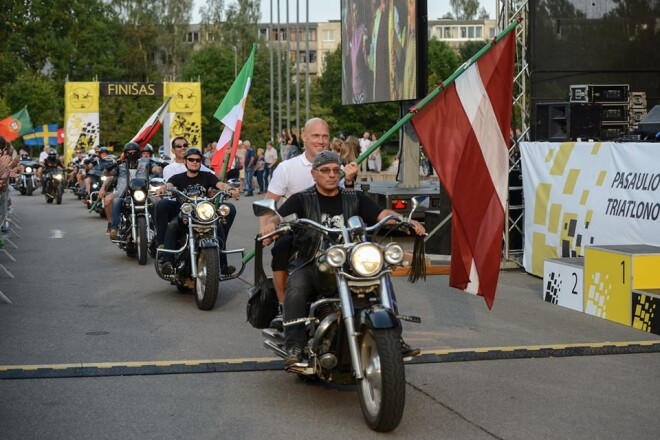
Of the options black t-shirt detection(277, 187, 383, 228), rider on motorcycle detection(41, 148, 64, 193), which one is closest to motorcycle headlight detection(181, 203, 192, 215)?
black t-shirt detection(277, 187, 383, 228)

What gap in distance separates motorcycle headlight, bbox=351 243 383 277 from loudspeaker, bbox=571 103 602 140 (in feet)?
28.7

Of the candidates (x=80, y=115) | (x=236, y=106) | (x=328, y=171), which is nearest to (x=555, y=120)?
(x=236, y=106)

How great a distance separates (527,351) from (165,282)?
6.18m

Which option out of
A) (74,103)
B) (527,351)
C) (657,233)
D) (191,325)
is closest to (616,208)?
(657,233)

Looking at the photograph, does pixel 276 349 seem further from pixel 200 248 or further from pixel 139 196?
pixel 139 196

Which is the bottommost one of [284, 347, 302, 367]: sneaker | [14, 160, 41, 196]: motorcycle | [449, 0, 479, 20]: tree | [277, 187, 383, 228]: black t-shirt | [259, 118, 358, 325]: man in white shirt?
[14, 160, 41, 196]: motorcycle

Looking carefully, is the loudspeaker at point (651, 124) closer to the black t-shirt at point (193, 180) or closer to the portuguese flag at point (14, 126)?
the black t-shirt at point (193, 180)

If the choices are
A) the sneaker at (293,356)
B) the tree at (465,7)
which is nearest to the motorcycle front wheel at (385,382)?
the sneaker at (293,356)

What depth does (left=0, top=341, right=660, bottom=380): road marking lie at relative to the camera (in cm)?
836

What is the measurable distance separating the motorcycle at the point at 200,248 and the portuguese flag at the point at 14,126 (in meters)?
29.3

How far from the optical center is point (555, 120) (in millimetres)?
15125

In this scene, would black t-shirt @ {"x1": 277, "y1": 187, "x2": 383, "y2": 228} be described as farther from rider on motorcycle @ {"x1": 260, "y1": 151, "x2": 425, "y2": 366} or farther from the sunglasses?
the sunglasses

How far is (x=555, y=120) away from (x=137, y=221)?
590cm

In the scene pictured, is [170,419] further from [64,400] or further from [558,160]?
[558,160]
